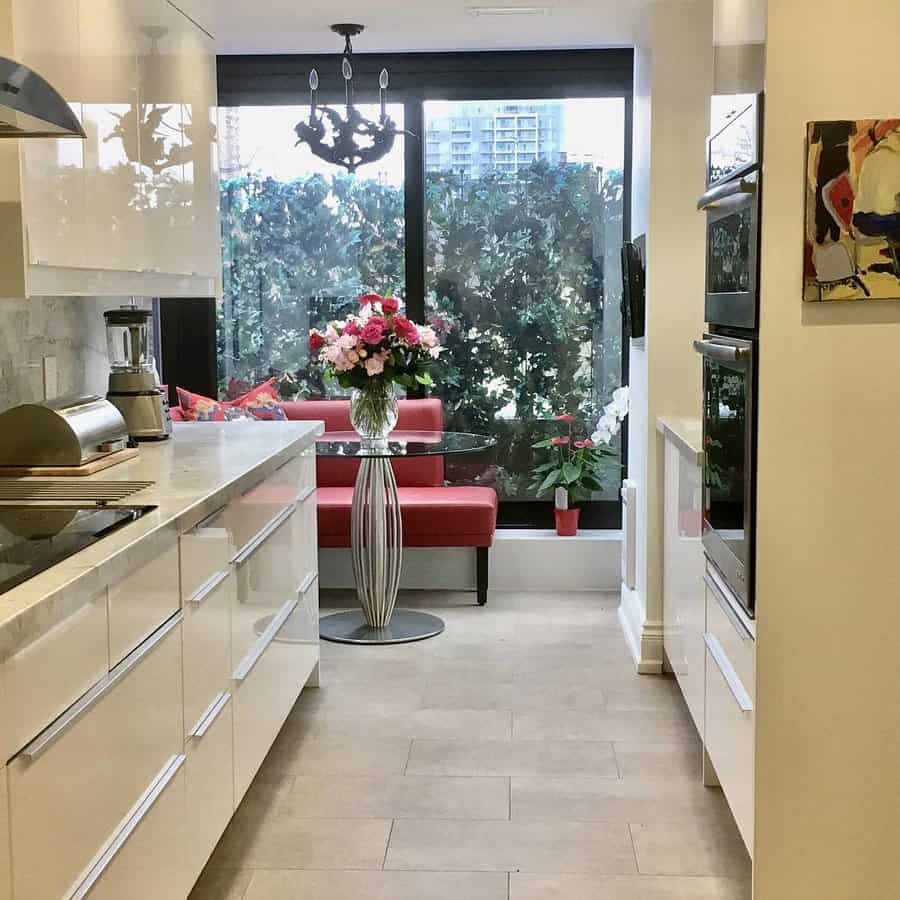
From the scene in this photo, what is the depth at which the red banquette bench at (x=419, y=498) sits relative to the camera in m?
5.54

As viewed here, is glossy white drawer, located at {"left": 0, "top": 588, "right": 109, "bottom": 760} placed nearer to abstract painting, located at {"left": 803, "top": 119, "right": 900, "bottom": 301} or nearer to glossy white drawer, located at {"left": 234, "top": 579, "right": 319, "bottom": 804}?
glossy white drawer, located at {"left": 234, "top": 579, "right": 319, "bottom": 804}

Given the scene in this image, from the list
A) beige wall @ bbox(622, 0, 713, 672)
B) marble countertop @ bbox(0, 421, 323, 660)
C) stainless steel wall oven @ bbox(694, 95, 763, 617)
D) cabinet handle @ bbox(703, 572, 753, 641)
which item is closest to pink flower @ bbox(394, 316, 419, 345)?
marble countertop @ bbox(0, 421, 323, 660)

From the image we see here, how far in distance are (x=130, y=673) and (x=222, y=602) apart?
0.72 metres

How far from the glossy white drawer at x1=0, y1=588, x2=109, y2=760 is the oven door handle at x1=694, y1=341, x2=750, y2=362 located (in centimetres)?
140

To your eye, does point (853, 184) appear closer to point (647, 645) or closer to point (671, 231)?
point (671, 231)

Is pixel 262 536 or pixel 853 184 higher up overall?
pixel 853 184

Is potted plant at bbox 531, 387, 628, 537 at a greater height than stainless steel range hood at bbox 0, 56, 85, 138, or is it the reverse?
stainless steel range hood at bbox 0, 56, 85, 138

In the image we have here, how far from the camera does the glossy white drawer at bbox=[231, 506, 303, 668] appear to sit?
312 cm

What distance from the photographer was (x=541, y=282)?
609 cm

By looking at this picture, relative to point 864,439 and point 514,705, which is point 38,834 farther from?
point 514,705

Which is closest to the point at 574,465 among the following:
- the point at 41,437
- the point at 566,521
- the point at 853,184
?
the point at 566,521

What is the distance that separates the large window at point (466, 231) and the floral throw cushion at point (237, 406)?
0.28 metres

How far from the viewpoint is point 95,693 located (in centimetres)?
201

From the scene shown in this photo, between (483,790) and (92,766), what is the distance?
1.73 metres
